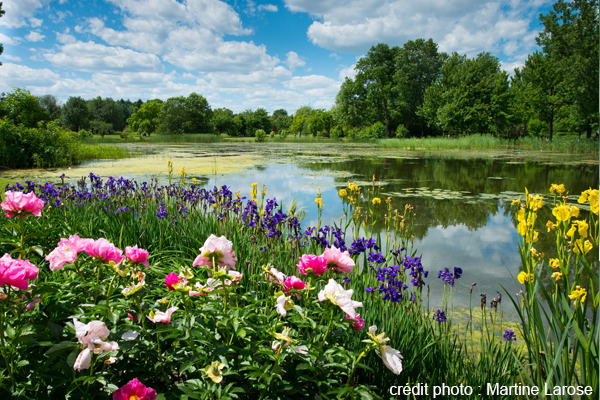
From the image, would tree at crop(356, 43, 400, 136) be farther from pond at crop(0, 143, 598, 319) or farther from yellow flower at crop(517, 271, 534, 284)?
yellow flower at crop(517, 271, 534, 284)

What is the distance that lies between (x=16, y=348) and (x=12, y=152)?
1219cm

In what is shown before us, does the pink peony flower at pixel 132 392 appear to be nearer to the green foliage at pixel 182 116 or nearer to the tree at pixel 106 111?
the green foliage at pixel 182 116

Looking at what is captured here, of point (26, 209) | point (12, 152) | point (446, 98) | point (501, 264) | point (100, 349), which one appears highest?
point (446, 98)

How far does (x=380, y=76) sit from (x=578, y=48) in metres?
20.9

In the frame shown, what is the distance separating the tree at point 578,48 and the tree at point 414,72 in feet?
47.8

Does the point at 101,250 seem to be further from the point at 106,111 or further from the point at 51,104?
the point at 106,111

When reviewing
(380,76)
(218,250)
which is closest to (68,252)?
(218,250)

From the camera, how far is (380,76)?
36.9 metres

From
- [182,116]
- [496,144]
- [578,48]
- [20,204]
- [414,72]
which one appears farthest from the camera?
[182,116]

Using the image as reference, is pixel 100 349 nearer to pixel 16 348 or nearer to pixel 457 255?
pixel 16 348

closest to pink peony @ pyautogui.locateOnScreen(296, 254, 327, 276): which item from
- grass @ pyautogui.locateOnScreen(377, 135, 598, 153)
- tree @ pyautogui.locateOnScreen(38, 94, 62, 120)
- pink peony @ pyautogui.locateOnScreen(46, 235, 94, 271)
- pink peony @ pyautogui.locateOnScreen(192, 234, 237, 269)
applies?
pink peony @ pyautogui.locateOnScreen(192, 234, 237, 269)

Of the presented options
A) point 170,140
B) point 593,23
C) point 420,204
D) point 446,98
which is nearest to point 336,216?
point 420,204

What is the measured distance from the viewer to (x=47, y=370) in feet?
3.49

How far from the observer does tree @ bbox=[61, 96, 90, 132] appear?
1912 inches
